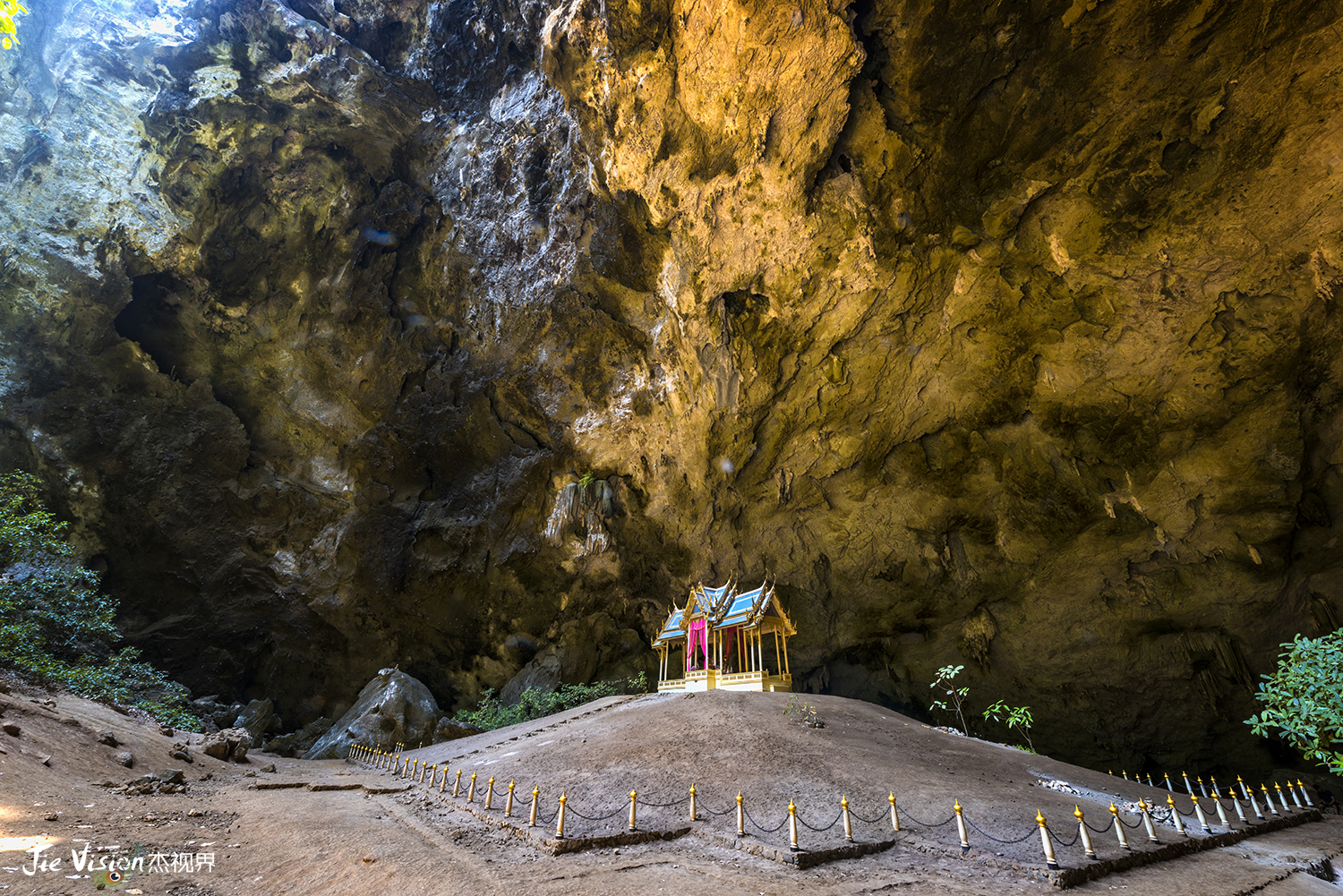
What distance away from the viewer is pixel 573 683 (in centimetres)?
2061

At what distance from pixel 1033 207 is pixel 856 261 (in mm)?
4130

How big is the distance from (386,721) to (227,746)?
473 centimetres

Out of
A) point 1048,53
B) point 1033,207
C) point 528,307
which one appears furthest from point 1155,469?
point 528,307

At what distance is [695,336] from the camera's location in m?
16.5

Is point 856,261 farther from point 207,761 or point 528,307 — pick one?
point 207,761

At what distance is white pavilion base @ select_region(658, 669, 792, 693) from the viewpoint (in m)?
14.4

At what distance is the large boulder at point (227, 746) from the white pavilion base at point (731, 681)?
10.6m

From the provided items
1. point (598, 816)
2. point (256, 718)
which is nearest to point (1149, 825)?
point (598, 816)

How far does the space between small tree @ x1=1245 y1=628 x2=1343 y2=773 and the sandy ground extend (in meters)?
1.45

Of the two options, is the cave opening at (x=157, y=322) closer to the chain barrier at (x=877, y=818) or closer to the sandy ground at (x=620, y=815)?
the sandy ground at (x=620, y=815)

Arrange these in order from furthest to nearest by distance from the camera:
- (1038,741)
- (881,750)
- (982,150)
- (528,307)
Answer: (528,307), (1038,741), (982,150), (881,750)

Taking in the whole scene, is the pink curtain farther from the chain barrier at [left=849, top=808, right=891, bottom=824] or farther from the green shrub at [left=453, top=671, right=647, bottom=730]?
the chain barrier at [left=849, top=808, right=891, bottom=824]

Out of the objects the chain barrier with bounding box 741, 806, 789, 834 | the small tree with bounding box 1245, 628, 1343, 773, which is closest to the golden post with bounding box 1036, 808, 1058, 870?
the chain barrier with bounding box 741, 806, 789, 834

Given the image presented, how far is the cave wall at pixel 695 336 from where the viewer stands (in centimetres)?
1216
